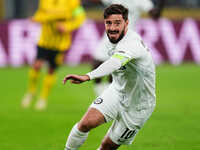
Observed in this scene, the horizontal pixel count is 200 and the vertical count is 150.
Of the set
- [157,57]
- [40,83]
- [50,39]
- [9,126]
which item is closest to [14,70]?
[40,83]

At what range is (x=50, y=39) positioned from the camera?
11391mm

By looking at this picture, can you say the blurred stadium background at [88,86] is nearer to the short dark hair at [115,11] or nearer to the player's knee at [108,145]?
the player's knee at [108,145]

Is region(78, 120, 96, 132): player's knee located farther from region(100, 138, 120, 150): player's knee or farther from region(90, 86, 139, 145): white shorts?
region(100, 138, 120, 150): player's knee

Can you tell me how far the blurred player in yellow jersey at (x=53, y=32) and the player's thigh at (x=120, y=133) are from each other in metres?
5.27

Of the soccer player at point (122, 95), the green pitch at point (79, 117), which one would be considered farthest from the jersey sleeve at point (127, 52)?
the green pitch at point (79, 117)

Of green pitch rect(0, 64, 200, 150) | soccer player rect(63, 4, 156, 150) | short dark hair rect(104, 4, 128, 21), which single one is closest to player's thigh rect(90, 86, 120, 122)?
soccer player rect(63, 4, 156, 150)

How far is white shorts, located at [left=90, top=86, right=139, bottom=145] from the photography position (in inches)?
223

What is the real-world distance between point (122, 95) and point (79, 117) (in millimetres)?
3851

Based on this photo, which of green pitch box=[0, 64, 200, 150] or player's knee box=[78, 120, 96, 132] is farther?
green pitch box=[0, 64, 200, 150]

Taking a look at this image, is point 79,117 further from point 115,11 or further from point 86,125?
point 115,11

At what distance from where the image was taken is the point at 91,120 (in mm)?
5520

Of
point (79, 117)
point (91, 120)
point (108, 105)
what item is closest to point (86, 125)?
point (91, 120)

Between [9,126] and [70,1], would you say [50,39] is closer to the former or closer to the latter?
[70,1]

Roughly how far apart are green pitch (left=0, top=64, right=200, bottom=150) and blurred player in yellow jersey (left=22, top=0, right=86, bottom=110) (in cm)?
67
